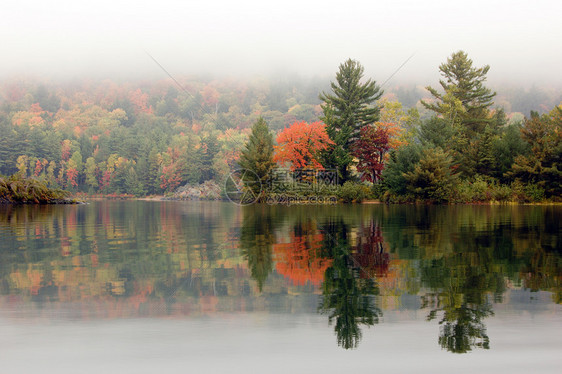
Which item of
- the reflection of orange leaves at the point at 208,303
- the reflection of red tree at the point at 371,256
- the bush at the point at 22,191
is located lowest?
the reflection of red tree at the point at 371,256

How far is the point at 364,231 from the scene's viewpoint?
10.3 metres

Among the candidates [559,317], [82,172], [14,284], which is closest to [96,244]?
[14,284]

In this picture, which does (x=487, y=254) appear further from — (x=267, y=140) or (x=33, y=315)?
(x=267, y=140)

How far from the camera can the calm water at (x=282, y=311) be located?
105 inches

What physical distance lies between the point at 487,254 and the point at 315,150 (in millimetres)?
32346

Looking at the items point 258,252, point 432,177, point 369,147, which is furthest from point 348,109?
point 258,252

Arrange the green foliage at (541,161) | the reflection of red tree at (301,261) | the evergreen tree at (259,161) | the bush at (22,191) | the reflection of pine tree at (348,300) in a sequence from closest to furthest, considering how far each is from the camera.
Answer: the reflection of pine tree at (348,300) < the reflection of red tree at (301,261) < the bush at (22,191) < the green foliage at (541,161) < the evergreen tree at (259,161)

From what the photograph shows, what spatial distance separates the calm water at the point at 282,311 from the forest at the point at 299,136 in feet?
79.8

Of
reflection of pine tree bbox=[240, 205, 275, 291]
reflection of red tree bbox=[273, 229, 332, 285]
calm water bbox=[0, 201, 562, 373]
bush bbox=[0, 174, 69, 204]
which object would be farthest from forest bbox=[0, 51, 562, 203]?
calm water bbox=[0, 201, 562, 373]

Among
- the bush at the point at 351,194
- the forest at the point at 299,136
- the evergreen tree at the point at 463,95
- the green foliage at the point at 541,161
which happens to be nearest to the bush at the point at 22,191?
the forest at the point at 299,136

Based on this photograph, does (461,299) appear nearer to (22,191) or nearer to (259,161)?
(22,191)

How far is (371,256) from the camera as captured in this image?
6.39 m

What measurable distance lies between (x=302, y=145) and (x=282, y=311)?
116 feet

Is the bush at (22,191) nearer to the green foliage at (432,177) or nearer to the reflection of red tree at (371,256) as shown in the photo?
the reflection of red tree at (371,256)
